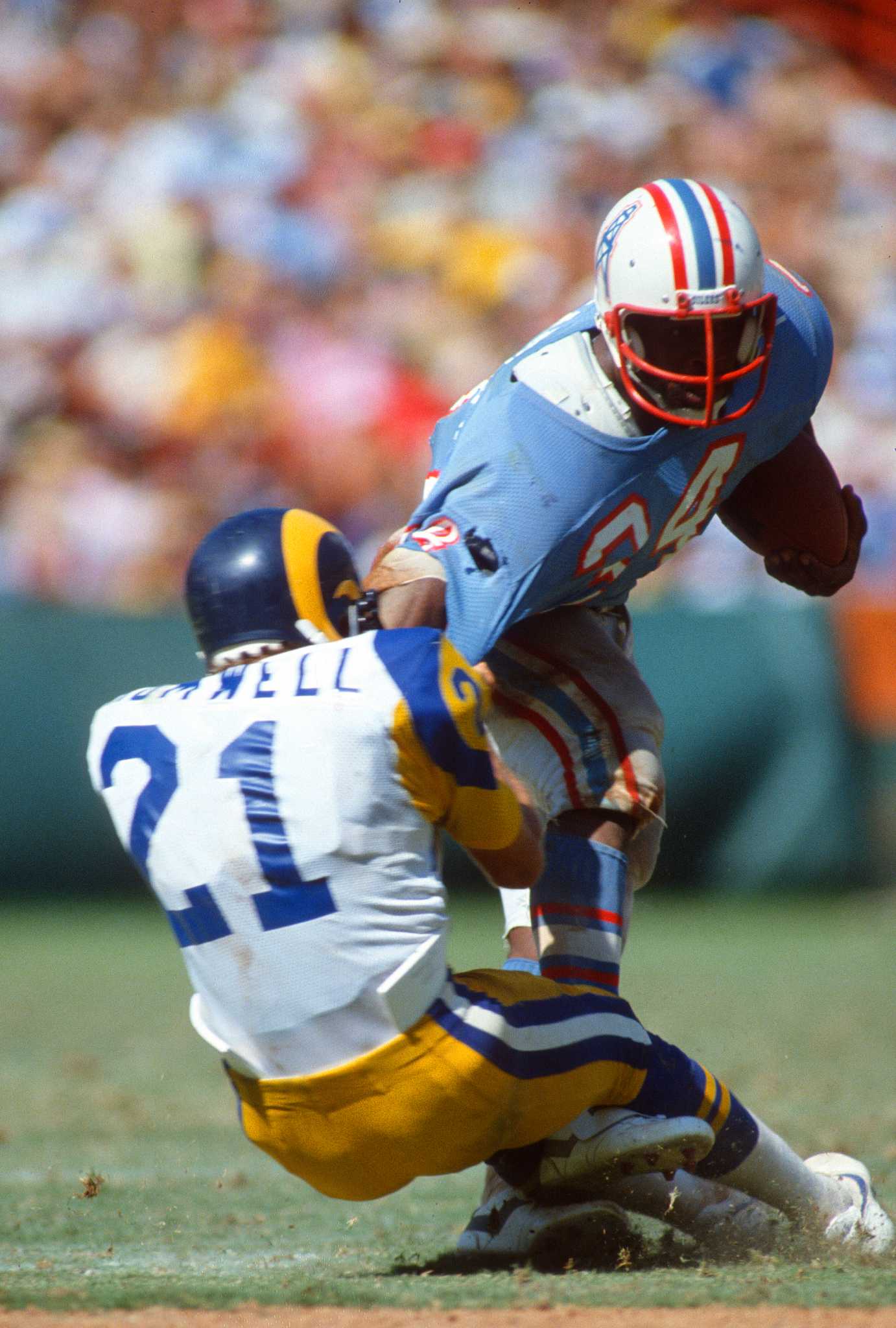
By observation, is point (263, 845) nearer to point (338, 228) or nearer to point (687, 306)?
point (687, 306)

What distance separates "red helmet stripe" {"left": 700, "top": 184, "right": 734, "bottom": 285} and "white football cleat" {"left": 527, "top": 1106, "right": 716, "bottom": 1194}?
5.11ft

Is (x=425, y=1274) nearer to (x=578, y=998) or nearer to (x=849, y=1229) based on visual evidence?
(x=578, y=998)

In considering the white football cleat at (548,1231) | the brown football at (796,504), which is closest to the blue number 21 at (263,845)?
the white football cleat at (548,1231)

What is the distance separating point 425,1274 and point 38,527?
22.5 ft

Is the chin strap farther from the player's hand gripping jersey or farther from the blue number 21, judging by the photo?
the blue number 21

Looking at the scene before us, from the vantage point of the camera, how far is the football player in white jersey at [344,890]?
8.31ft

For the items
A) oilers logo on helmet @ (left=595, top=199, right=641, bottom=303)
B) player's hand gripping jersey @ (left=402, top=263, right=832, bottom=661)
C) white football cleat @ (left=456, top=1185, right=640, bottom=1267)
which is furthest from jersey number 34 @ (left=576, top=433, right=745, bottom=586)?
white football cleat @ (left=456, top=1185, right=640, bottom=1267)

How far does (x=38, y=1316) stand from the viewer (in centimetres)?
246

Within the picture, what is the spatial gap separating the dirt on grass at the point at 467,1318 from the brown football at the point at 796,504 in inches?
69.9

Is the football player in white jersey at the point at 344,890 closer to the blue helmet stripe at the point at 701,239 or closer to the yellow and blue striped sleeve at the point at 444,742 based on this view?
the yellow and blue striped sleeve at the point at 444,742

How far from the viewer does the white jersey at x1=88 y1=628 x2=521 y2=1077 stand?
8.27ft

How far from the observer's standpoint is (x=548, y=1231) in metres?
2.87

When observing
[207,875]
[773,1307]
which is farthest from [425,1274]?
[207,875]

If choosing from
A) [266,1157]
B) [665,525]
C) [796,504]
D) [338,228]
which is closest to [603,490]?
[665,525]
